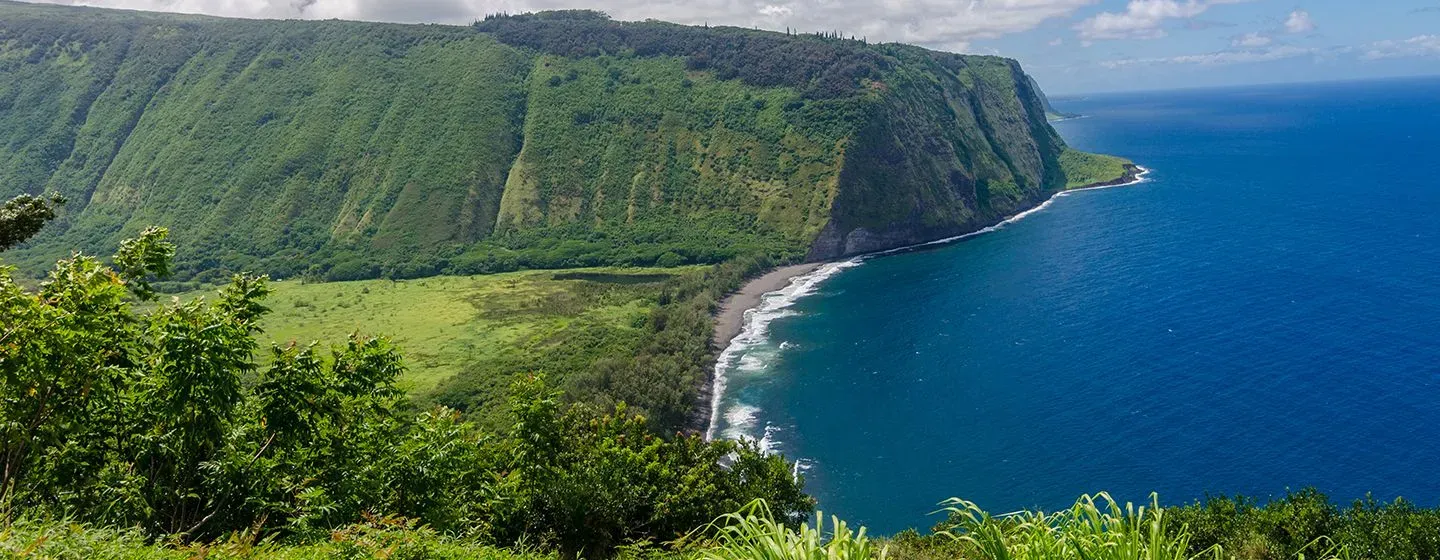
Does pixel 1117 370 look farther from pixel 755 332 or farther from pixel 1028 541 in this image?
pixel 1028 541

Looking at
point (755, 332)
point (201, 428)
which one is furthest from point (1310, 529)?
point (755, 332)

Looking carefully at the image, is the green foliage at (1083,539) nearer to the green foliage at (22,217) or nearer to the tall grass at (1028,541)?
the tall grass at (1028,541)

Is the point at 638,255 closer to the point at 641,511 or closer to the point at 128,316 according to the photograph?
the point at 641,511

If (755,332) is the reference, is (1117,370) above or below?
below

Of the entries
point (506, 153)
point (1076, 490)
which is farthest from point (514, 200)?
point (1076, 490)

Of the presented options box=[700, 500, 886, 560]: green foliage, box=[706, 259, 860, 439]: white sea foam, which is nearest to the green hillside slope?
box=[706, 259, 860, 439]: white sea foam

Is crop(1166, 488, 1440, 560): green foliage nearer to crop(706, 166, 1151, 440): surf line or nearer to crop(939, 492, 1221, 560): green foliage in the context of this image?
crop(939, 492, 1221, 560): green foliage
